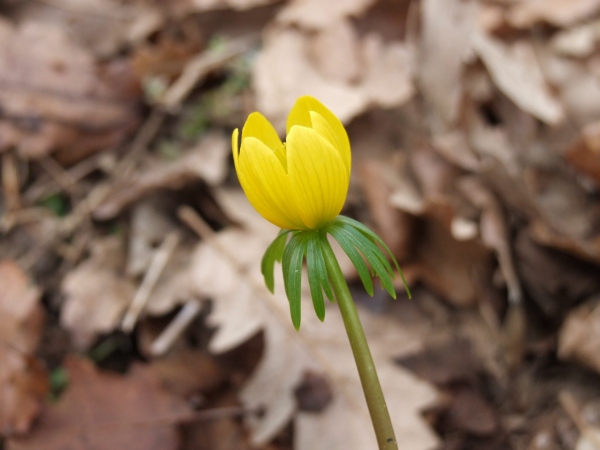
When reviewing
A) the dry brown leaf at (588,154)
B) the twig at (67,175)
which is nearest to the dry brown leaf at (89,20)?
the twig at (67,175)

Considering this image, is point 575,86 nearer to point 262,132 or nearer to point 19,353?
point 262,132

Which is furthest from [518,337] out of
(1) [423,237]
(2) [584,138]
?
(2) [584,138]

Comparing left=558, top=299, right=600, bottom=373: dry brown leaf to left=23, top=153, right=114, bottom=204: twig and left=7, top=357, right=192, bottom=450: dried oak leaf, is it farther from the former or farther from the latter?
left=23, top=153, right=114, bottom=204: twig

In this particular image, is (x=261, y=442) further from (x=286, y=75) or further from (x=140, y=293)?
(x=286, y=75)

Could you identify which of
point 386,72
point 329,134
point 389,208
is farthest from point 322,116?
point 386,72

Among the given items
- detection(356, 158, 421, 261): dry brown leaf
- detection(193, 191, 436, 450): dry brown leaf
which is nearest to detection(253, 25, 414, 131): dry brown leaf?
detection(356, 158, 421, 261): dry brown leaf
